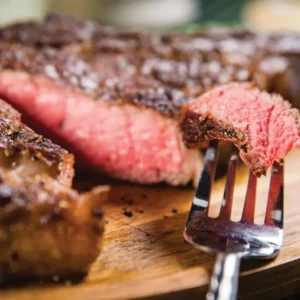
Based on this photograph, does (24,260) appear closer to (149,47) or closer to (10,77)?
(10,77)

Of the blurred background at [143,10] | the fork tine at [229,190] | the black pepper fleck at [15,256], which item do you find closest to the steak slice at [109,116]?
the fork tine at [229,190]

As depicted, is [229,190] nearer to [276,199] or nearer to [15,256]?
[276,199]

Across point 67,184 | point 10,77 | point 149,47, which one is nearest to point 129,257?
point 67,184

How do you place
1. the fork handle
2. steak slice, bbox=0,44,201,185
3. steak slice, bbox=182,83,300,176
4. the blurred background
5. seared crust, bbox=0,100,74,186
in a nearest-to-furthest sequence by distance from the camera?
the fork handle → seared crust, bbox=0,100,74,186 → steak slice, bbox=182,83,300,176 → steak slice, bbox=0,44,201,185 → the blurred background

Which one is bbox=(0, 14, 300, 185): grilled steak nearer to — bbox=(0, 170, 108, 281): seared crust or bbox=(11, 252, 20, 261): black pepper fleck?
bbox=(0, 170, 108, 281): seared crust

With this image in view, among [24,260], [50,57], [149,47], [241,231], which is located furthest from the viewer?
[149,47]

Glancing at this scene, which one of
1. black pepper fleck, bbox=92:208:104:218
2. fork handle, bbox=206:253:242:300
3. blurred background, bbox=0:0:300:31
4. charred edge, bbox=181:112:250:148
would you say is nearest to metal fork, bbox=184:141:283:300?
fork handle, bbox=206:253:242:300

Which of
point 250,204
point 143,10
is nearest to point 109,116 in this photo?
point 250,204
